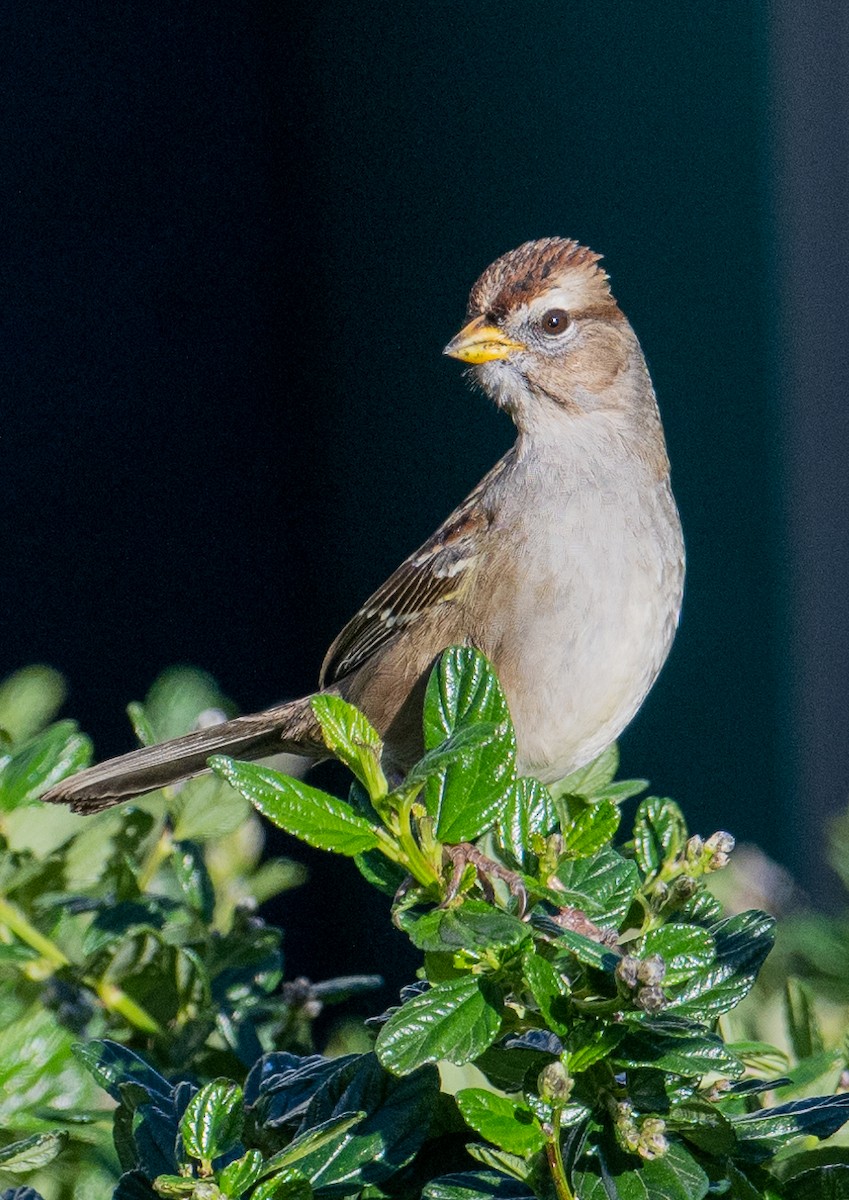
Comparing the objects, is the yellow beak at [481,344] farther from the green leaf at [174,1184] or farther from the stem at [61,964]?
the green leaf at [174,1184]

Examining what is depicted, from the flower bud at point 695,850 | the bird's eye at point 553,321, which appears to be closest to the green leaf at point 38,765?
the flower bud at point 695,850

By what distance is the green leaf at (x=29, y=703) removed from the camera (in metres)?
1.57

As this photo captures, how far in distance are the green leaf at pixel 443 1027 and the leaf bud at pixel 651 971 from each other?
10 centimetres

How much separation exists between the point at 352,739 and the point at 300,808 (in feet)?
0.30

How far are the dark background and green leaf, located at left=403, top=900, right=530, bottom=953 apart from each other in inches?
94.7

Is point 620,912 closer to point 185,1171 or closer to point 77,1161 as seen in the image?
point 185,1171

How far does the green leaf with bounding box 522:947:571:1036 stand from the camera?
0.85m

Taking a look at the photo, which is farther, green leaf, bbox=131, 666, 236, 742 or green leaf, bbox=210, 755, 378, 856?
green leaf, bbox=131, 666, 236, 742

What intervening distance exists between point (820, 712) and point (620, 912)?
2.35 meters

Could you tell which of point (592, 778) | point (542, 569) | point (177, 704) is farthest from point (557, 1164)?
point (542, 569)

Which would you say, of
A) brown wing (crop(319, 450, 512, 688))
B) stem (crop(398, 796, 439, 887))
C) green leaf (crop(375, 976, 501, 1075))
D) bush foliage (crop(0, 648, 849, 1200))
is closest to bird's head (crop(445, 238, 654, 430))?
brown wing (crop(319, 450, 512, 688))

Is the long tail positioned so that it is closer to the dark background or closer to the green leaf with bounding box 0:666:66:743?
the green leaf with bounding box 0:666:66:743

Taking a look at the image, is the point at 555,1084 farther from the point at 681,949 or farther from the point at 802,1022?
the point at 802,1022

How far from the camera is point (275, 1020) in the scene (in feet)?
4.76
